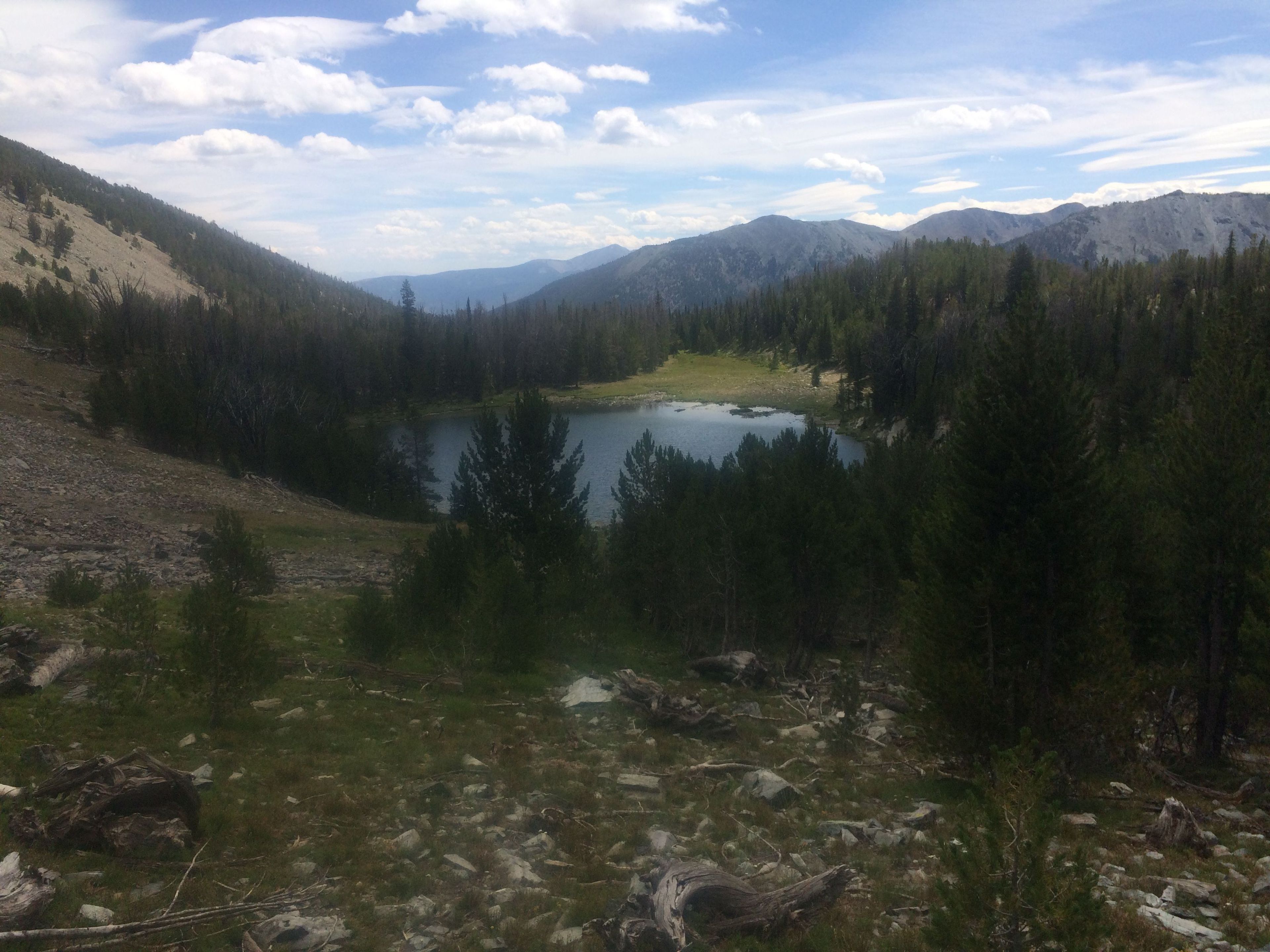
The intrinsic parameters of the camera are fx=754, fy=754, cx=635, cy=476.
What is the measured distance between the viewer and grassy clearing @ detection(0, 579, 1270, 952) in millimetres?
8797

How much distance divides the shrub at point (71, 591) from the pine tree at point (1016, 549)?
22.3 m

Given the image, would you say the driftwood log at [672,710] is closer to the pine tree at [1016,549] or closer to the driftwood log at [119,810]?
the pine tree at [1016,549]

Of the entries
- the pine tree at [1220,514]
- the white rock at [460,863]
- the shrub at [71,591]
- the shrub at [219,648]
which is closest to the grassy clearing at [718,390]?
the shrub at [71,591]

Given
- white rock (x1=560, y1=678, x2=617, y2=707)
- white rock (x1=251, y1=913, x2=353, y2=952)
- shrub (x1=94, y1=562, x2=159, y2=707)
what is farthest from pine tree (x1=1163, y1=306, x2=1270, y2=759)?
shrub (x1=94, y1=562, x2=159, y2=707)

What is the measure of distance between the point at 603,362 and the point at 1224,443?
157m

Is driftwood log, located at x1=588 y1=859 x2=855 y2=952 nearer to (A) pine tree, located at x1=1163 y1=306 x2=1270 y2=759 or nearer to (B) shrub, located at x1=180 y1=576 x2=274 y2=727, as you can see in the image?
(B) shrub, located at x1=180 y1=576 x2=274 y2=727

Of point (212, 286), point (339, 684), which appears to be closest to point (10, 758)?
point (339, 684)

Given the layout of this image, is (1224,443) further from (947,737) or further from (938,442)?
(938,442)

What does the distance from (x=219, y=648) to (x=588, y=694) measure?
32.4 feet

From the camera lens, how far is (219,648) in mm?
14125

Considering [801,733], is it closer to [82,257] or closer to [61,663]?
[61,663]

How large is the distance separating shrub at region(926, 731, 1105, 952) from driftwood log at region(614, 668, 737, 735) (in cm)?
1207

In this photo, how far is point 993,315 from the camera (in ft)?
434

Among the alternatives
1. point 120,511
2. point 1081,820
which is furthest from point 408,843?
point 120,511
